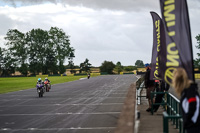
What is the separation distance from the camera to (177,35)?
235 inches

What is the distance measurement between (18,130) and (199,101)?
7.20 meters

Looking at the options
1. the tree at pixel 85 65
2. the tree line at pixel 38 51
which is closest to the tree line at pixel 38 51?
the tree line at pixel 38 51

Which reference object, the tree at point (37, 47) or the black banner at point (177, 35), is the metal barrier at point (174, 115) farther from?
the tree at point (37, 47)

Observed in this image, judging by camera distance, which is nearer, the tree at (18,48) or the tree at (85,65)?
the tree at (18,48)

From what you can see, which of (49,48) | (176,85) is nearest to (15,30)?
(49,48)

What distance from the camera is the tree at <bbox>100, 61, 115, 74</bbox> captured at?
Result: 147m

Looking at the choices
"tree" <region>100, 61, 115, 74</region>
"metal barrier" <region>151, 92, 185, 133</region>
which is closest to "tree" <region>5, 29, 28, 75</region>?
"tree" <region>100, 61, 115, 74</region>

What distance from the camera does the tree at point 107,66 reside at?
482 ft

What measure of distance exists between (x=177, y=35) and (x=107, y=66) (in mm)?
140914

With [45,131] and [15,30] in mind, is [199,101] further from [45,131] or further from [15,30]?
[15,30]

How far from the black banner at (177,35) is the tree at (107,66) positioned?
461 feet

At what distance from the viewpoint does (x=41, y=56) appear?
121 m

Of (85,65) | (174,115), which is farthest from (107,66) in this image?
(174,115)

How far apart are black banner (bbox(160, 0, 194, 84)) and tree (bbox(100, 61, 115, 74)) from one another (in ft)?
461
